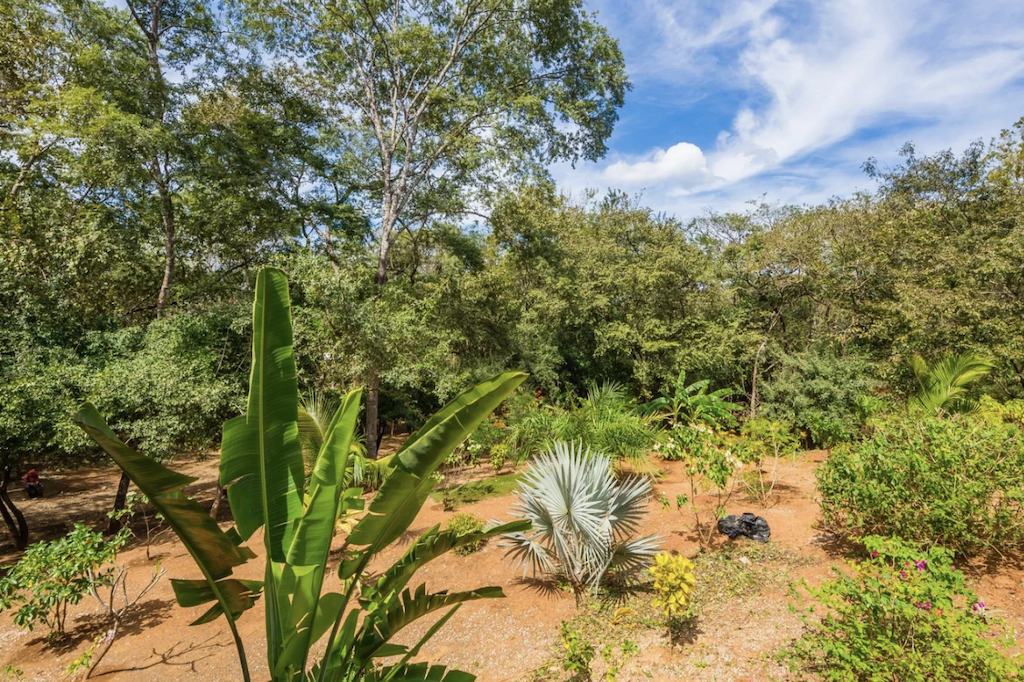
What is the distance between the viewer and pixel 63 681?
4.50 meters

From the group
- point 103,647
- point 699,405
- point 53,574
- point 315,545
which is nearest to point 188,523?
point 315,545

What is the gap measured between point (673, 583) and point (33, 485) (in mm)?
16039

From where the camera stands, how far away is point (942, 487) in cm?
453

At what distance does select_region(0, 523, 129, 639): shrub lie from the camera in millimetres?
4434

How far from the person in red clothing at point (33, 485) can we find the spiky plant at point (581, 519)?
45.5ft

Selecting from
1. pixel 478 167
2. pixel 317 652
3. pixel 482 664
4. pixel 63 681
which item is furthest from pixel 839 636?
pixel 478 167

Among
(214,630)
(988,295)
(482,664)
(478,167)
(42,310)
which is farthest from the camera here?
(478,167)

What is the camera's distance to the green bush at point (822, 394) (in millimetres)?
11562

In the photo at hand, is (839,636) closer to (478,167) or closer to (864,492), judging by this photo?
(864,492)

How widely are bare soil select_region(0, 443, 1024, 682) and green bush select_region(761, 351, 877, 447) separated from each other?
5.74 metres

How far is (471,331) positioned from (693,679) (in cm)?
1191

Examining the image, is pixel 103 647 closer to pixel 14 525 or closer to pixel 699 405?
pixel 14 525

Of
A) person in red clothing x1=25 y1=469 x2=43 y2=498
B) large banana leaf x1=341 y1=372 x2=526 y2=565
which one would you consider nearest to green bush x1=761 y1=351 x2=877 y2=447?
large banana leaf x1=341 y1=372 x2=526 y2=565

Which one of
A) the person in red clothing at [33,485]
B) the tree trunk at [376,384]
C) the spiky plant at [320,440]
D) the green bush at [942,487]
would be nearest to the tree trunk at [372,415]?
the tree trunk at [376,384]
